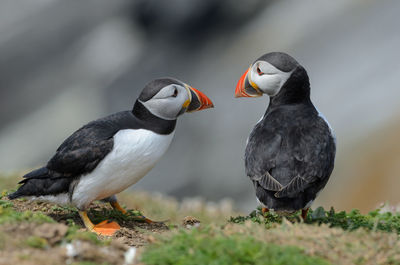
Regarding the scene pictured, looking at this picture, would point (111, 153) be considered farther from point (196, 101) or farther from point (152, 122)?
point (196, 101)

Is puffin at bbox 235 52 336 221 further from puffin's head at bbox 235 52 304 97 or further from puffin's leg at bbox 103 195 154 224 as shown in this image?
puffin's leg at bbox 103 195 154 224

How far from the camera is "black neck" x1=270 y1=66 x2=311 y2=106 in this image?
6.25m

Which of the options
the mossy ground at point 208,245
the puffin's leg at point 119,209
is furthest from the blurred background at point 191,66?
the mossy ground at point 208,245

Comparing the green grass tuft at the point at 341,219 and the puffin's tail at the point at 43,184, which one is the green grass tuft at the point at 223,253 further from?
the puffin's tail at the point at 43,184

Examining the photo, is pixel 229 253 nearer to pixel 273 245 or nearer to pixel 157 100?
pixel 273 245

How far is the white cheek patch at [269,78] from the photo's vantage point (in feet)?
20.4

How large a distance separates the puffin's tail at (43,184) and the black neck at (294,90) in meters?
2.49

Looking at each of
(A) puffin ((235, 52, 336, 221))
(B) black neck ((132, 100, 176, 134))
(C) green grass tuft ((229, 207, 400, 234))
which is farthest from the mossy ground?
(B) black neck ((132, 100, 176, 134))

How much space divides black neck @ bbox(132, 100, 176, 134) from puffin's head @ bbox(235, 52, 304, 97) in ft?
3.64

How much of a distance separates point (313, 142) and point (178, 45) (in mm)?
A: 13355

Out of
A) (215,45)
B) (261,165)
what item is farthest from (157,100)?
(215,45)

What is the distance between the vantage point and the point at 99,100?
18469mm

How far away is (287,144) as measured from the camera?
5523 mm

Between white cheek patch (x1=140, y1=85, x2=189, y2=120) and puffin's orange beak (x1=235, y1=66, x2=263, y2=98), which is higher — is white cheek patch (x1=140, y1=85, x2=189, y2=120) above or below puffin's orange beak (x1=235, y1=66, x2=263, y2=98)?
below
